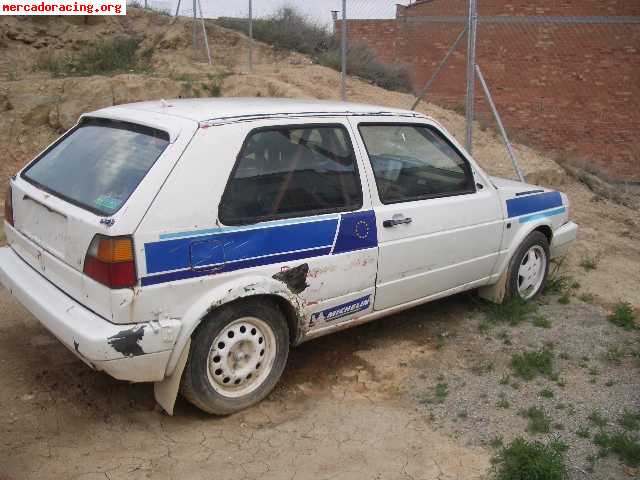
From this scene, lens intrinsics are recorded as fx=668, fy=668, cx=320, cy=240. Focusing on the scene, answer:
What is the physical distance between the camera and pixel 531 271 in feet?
17.6

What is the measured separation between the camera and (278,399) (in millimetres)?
3896

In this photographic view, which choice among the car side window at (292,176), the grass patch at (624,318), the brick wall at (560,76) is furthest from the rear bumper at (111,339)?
the brick wall at (560,76)

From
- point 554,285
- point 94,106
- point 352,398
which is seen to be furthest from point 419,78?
point 352,398

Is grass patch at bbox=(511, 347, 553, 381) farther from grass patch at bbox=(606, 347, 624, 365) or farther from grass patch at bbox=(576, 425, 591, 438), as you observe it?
grass patch at bbox=(576, 425, 591, 438)

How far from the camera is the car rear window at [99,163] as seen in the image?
329 cm

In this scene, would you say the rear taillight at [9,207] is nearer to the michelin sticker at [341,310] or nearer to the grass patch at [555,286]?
the michelin sticker at [341,310]

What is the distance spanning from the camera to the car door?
4.11 meters

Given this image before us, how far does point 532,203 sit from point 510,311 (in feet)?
2.78

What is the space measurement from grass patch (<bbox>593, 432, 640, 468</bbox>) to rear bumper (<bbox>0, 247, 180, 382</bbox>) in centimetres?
222

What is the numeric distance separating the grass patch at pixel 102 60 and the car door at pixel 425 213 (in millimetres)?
9883

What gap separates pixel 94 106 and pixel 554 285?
23.2 ft

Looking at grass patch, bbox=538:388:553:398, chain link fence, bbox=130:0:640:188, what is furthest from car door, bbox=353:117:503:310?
chain link fence, bbox=130:0:640:188

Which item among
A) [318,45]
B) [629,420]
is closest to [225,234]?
[629,420]

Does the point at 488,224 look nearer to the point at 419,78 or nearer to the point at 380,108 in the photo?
the point at 380,108
